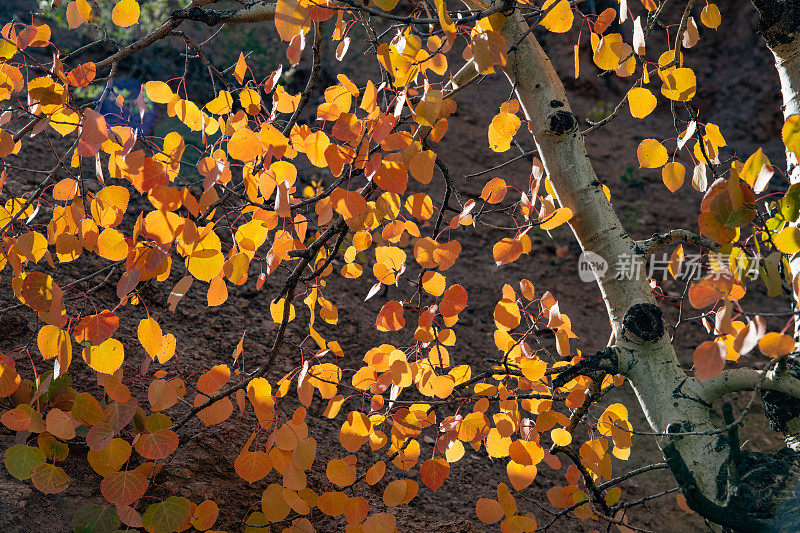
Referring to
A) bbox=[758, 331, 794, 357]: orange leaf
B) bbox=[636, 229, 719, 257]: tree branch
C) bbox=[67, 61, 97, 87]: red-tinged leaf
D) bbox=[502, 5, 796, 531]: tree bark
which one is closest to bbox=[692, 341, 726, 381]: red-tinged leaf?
bbox=[758, 331, 794, 357]: orange leaf

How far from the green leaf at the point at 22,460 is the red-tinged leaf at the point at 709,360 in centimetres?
124

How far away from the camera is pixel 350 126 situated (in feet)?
3.22

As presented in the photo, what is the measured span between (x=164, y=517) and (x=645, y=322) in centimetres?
109

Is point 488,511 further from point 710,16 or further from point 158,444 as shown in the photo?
point 710,16

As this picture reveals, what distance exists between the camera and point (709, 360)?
2.55 ft

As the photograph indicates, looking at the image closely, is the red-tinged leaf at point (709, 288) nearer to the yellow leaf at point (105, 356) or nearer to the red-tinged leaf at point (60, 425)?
the yellow leaf at point (105, 356)

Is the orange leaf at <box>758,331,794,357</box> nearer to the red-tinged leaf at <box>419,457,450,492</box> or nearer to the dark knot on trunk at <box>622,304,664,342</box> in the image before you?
the dark knot on trunk at <box>622,304,664,342</box>

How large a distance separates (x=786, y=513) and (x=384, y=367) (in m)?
0.80

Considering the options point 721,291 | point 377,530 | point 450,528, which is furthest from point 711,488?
point 450,528

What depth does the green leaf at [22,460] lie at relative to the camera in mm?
1133

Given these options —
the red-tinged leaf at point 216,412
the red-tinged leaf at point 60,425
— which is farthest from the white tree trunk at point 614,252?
the red-tinged leaf at point 60,425

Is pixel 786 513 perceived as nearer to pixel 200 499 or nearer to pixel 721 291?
pixel 721 291

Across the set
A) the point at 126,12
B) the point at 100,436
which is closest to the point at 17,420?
the point at 100,436

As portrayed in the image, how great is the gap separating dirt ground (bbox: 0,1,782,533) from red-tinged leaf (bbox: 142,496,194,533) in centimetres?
28
